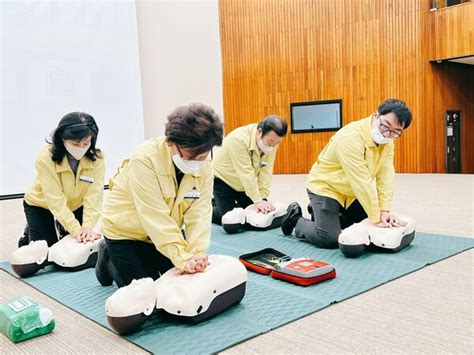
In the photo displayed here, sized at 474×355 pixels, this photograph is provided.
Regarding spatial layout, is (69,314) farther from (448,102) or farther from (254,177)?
(448,102)

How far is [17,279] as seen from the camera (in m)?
2.62

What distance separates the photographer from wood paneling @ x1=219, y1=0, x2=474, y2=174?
7410 mm

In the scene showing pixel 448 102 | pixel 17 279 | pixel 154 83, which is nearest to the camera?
pixel 17 279

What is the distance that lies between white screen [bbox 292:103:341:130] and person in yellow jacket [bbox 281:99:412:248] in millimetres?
5016

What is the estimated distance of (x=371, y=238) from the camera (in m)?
2.78

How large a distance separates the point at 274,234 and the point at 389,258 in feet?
3.28

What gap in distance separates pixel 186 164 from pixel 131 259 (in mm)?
518

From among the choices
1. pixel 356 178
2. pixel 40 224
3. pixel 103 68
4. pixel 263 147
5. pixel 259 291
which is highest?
pixel 103 68

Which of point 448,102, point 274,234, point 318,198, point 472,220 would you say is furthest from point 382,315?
point 448,102

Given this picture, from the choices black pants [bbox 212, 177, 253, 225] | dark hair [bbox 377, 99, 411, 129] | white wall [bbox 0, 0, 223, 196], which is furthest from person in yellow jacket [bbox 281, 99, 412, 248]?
white wall [bbox 0, 0, 223, 196]

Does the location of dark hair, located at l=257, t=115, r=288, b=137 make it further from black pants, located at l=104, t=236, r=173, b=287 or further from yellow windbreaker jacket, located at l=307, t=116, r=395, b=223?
black pants, located at l=104, t=236, r=173, b=287

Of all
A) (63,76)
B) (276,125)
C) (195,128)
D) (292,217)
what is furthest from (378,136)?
(63,76)

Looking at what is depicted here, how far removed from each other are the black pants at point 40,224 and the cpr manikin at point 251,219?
118 cm

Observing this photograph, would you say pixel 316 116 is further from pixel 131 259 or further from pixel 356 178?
pixel 131 259
